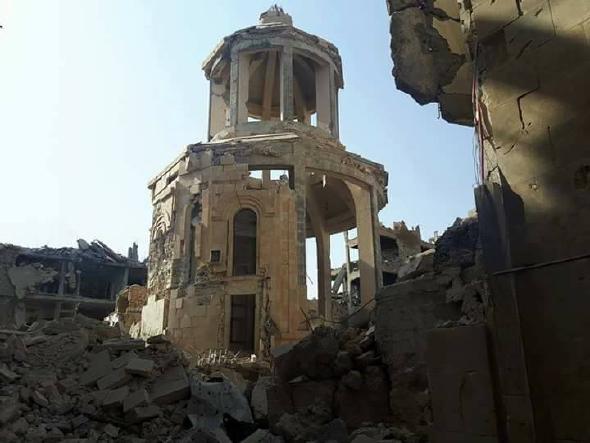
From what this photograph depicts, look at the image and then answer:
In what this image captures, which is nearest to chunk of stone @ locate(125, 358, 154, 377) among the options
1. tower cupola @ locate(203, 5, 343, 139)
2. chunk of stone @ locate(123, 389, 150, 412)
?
chunk of stone @ locate(123, 389, 150, 412)

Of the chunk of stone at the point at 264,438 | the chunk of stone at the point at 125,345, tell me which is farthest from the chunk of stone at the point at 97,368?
the chunk of stone at the point at 264,438

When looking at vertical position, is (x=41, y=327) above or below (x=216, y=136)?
below

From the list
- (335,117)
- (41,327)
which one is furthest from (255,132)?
(41,327)

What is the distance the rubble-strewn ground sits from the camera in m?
6.55

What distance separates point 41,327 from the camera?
1034 centimetres

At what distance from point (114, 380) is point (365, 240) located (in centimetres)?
1156

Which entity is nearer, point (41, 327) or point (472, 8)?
point (472, 8)

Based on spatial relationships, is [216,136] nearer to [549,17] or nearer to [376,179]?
[376,179]

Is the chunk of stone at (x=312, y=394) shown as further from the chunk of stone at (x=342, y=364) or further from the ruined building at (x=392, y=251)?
the ruined building at (x=392, y=251)

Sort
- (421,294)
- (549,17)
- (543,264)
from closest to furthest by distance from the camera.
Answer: (543,264) < (549,17) < (421,294)

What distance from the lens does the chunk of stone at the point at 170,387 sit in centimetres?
801

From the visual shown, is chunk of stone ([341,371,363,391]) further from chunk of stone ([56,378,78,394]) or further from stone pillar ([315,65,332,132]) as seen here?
stone pillar ([315,65,332,132])

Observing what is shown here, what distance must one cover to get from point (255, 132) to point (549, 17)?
52.7 feet

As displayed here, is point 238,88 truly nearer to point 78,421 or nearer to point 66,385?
point 66,385
